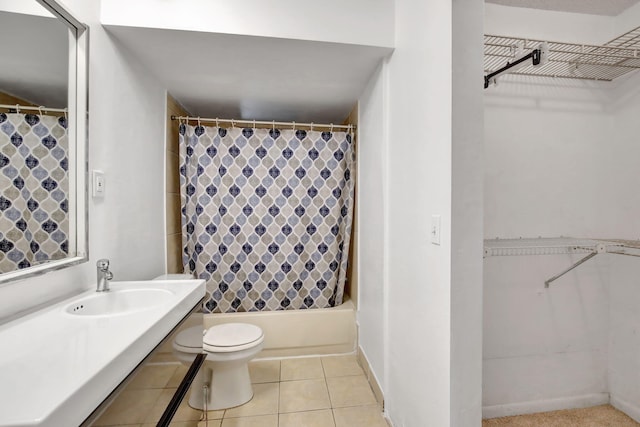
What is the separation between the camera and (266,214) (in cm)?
245

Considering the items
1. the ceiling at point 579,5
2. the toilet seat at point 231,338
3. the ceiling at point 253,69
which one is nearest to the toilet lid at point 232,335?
the toilet seat at point 231,338

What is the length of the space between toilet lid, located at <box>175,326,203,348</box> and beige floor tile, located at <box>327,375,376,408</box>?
0.95m

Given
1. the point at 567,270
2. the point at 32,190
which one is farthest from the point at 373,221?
the point at 32,190

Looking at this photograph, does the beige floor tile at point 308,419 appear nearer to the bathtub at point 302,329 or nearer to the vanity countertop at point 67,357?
the bathtub at point 302,329

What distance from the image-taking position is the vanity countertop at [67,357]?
0.53m

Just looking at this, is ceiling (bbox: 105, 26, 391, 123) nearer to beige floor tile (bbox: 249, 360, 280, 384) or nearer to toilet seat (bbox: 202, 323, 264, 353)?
toilet seat (bbox: 202, 323, 264, 353)

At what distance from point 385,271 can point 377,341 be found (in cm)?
49

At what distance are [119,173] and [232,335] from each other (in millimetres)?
1152

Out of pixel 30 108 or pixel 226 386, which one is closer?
pixel 30 108

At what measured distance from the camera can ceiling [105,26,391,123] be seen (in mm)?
1600

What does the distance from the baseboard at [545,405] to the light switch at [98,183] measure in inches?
91.1

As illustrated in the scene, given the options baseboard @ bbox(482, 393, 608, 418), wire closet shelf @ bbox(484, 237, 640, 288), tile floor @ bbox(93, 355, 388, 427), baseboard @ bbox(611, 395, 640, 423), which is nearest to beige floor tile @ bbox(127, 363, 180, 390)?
tile floor @ bbox(93, 355, 388, 427)

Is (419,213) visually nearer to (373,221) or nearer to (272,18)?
(373,221)

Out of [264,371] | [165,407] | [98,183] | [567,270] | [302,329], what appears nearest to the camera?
[165,407]
